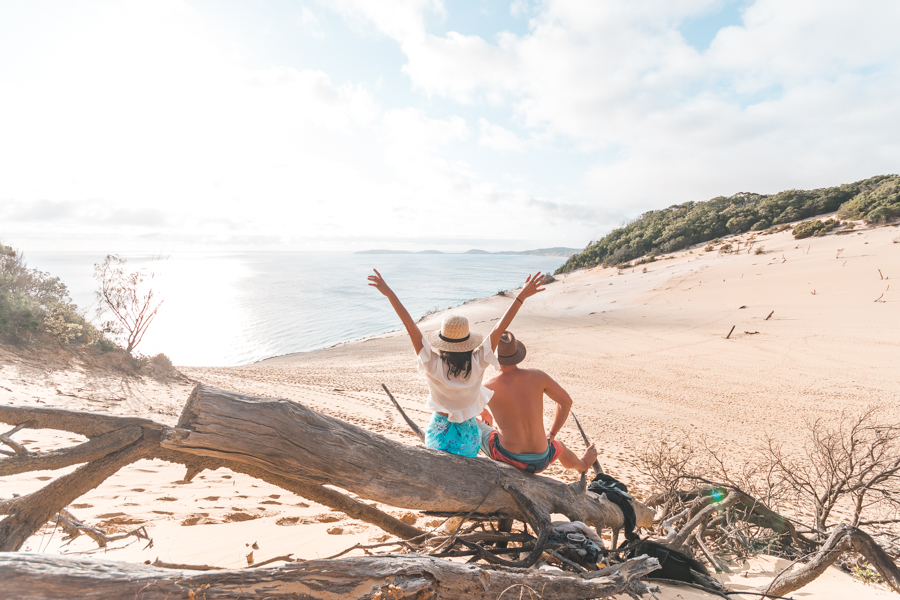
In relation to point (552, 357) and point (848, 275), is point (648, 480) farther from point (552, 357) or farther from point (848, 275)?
point (848, 275)

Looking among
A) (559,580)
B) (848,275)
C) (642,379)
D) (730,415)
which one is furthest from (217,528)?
(848,275)

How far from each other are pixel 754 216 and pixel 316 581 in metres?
51.4

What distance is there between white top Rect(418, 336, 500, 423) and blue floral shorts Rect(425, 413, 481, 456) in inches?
2.8

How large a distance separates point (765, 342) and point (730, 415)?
8400 mm

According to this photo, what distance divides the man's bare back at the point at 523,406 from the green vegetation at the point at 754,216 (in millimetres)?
39288

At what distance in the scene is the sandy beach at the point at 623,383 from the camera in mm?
3379

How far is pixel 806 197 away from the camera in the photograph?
4072 cm

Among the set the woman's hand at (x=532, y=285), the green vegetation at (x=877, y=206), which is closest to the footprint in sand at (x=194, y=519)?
the woman's hand at (x=532, y=285)

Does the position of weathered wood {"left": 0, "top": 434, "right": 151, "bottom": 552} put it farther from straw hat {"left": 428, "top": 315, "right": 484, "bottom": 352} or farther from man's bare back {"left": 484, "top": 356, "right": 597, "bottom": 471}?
man's bare back {"left": 484, "top": 356, "right": 597, "bottom": 471}

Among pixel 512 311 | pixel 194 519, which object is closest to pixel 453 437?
pixel 512 311

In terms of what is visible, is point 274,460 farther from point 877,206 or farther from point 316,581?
point 877,206

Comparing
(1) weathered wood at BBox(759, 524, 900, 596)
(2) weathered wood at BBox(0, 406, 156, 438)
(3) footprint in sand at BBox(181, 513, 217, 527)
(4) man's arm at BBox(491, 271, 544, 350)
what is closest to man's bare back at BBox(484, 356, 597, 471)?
(4) man's arm at BBox(491, 271, 544, 350)

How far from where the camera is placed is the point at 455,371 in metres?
2.93

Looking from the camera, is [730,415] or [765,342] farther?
[765,342]
